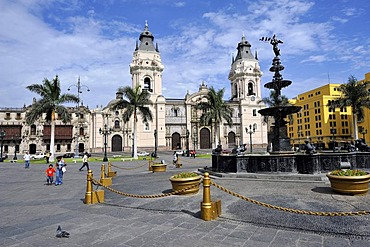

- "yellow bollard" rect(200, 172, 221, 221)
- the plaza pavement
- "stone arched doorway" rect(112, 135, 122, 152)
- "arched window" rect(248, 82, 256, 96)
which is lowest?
the plaza pavement

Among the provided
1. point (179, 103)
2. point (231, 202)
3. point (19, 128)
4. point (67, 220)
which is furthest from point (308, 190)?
point (19, 128)

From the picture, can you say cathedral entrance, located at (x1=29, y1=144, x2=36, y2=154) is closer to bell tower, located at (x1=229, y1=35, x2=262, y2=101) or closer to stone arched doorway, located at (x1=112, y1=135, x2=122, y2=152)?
stone arched doorway, located at (x1=112, y1=135, x2=122, y2=152)

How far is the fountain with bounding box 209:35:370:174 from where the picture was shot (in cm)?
1073

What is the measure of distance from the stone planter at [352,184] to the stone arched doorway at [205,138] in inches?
2014

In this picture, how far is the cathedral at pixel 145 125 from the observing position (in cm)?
5362

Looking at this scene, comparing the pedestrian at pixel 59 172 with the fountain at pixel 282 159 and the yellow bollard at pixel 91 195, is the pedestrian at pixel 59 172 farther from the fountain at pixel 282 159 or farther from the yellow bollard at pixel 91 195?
the fountain at pixel 282 159

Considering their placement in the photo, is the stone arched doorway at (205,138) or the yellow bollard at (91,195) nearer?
the yellow bollard at (91,195)

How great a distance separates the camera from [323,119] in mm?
57375

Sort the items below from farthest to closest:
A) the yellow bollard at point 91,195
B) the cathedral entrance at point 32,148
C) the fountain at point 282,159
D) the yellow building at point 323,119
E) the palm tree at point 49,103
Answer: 1. the yellow building at point 323,119
2. the cathedral entrance at point 32,148
3. the palm tree at point 49,103
4. the fountain at point 282,159
5. the yellow bollard at point 91,195

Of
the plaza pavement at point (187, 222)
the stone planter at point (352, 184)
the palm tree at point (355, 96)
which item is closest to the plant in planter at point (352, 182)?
the stone planter at point (352, 184)

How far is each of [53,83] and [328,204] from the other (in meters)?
33.3

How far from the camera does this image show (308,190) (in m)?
8.36

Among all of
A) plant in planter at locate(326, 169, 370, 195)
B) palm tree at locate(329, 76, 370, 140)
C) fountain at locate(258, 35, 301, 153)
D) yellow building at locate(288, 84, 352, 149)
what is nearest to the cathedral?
yellow building at locate(288, 84, 352, 149)

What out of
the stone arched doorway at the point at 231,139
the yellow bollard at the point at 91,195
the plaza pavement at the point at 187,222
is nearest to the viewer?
the plaza pavement at the point at 187,222
